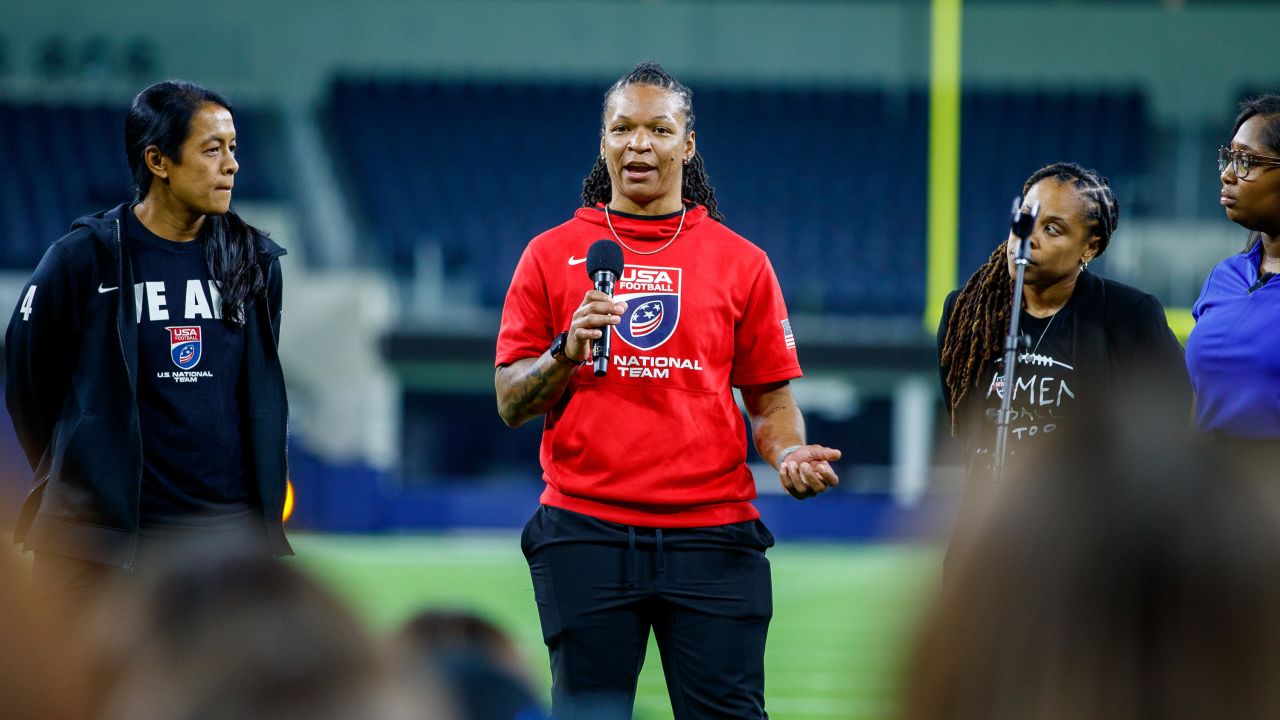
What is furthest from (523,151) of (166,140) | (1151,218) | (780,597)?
(166,140)

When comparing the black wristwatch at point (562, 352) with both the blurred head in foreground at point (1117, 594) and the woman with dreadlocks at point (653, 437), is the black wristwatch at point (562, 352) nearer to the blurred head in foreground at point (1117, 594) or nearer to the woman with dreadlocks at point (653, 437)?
the woman with dreadlocks at point (653, 437)

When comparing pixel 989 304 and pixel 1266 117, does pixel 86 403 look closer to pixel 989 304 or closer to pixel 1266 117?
pixel 989 304

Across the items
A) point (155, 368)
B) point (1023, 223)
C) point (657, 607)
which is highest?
point (1023, 223)

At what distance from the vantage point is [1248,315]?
9.27 feet

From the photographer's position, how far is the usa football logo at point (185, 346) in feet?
8.85

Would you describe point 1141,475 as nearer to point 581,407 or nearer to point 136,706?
point 136,706

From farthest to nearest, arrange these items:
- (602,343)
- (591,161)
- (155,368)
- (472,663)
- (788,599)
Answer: (591,161), (788,599), (155,368), (602,343), (472,663)

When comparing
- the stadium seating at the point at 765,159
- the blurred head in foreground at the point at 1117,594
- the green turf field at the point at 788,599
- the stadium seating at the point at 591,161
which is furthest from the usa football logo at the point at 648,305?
the stadium seating at the point at 765,159

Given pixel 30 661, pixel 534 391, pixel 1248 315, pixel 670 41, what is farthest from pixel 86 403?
pixel 670 41

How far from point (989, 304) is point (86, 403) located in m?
1.71

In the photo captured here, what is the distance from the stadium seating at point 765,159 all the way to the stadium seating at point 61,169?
1.41m

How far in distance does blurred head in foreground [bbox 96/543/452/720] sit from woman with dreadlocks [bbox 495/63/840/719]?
5.33 ft

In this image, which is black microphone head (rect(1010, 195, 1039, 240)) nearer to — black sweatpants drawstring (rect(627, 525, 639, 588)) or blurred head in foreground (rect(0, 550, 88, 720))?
black sweatpants drawstring (rect(627, 525, 639, 588))

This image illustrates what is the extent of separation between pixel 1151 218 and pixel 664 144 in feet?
38.6
